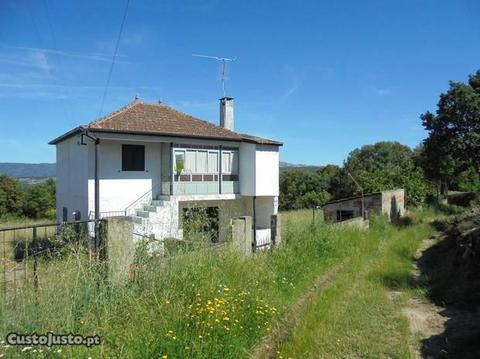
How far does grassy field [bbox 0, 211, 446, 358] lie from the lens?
433 cm

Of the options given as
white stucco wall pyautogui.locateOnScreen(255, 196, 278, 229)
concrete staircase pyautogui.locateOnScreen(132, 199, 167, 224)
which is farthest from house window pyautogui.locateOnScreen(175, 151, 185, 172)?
white stucco wall pyautogui.locateOnScreen(255, 196, 278, 229)

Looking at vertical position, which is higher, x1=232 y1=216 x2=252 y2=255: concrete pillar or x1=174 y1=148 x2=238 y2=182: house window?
x1=174 y1=148 x2=238 y2=182: house window

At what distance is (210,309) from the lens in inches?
202

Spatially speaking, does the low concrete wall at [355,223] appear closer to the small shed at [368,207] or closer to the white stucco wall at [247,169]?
the small shed at [368,207]

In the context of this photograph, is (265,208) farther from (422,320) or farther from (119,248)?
(119,248)

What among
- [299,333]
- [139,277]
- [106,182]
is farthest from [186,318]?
[106,182]

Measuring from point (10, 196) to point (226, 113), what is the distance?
89.5 feet

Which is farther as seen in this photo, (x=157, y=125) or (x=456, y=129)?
(x=456, y=129)

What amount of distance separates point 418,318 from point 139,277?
18.3 feet

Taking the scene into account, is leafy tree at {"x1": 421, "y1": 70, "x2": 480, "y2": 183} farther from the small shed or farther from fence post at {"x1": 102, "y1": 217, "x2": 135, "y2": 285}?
fence post at {"x1": 102, "y1": 217, "x2": 135, "y2": 285}

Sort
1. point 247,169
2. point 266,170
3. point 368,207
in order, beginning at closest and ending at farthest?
point 368,207 < point 247,169 < point 266,170

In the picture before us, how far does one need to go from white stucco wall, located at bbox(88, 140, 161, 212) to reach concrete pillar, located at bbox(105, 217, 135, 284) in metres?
13.1

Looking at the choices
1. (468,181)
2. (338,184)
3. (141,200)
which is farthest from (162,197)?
(338,184)

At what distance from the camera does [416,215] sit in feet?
80.3
